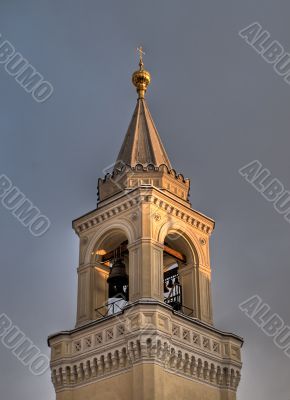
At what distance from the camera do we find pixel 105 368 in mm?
26844

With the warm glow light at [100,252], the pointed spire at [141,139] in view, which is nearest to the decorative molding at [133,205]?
the warm glow light at [100,252]

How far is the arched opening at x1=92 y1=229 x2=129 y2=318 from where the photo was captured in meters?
29.1

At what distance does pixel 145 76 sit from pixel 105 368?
39.3ft

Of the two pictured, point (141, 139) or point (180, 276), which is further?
point (141, 139)

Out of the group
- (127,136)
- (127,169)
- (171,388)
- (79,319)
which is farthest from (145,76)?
(171,388)

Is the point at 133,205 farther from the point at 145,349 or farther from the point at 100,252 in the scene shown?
the point at 145,349

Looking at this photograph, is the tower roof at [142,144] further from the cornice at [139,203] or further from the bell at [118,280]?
the bell at [118,280]

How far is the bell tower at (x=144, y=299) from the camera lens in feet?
85.9

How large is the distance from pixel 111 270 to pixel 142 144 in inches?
202

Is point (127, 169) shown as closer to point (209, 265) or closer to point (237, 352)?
point (209, 265)

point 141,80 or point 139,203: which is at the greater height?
point 141,80

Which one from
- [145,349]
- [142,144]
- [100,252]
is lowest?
[145,349]

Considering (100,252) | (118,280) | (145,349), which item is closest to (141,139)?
(100,252)

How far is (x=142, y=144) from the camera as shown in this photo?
105ft
